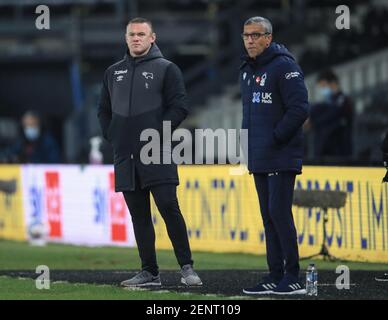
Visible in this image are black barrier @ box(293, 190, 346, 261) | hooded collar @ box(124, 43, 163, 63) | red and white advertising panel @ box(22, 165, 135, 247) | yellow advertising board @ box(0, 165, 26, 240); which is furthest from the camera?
yellow advertising board @ box(0, 165, 26, 240)

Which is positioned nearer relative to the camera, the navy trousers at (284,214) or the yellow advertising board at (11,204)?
the navy trousers at (284,214)

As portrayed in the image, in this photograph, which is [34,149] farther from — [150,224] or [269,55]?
[269,55]

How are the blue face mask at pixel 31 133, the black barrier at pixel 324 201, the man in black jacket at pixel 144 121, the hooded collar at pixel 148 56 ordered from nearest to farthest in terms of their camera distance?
the man in black jacket at pixel 144 121 < the hooded collar at pixel 148 56 < the black barrier at pixel 324 201 < the blue face mask at pixel 31 133

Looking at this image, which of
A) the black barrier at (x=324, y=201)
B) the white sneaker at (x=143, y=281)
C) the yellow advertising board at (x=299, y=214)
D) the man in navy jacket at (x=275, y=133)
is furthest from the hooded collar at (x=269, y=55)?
the black barrier at (x=324, y=201)

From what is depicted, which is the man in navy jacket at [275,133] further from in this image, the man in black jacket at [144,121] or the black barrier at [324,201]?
the black barrier at [324,201]

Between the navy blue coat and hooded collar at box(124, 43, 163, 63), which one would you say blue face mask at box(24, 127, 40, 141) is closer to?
hooded collar at box(124, 43, 163, 63)

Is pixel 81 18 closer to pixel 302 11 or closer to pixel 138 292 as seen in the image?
pixel 302 11

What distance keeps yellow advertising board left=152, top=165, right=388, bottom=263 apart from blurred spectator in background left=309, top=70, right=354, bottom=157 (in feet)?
6.15

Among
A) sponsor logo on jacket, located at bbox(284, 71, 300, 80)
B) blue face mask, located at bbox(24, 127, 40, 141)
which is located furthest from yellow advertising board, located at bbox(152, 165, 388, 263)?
blue face mask, located at bbox(24, 127, 40, 141)

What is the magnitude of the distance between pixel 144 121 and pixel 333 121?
23.5 feet

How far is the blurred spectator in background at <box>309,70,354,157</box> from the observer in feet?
57.6

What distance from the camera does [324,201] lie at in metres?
14.6

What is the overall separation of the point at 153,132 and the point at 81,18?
59.1ft

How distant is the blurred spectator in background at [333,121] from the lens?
17.6m
